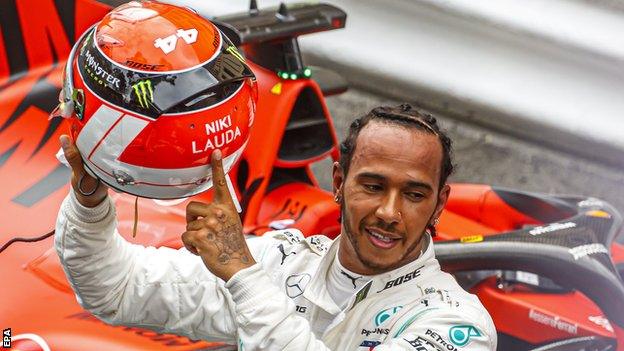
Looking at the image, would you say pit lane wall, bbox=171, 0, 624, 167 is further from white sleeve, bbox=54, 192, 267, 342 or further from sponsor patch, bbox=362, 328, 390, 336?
sponsor patch, bbox=362, 328, 390, 336

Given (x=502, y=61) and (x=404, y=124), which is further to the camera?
(x=502, y=61)

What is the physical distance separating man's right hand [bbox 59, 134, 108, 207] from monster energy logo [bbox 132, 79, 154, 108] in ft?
0.62

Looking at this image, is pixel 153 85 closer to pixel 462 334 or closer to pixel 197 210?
pixel 197 210

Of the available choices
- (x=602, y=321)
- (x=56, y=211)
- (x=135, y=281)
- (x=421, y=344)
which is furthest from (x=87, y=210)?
(x=602, y=321)

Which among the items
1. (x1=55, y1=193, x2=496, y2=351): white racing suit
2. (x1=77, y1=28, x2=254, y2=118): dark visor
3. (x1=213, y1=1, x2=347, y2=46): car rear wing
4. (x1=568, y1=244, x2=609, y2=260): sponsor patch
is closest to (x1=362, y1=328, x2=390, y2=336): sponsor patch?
(x1=55, y1=193, x2=496, y2=351): white racing suit

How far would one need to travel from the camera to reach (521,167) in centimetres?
551

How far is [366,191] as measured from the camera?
229cm

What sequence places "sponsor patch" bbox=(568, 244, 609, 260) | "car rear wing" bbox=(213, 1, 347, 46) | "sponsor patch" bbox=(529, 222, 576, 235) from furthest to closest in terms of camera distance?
1. "car rear wing" bbox=(213, 1, 347, 46)
2. "sponsor patch" bbox=(529, 222, 576, 235)
3. "sponsor patch" bbox=(568, 244, 609, 260)

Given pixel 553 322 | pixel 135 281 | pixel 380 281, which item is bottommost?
pixel 553 322

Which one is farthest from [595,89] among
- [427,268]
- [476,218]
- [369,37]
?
[427,268]

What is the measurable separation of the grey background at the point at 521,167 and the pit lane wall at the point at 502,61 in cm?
5

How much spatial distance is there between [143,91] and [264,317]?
44 cm

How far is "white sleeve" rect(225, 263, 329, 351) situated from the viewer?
2057mm

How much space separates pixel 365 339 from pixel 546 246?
118cm
